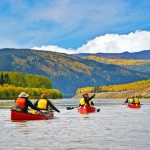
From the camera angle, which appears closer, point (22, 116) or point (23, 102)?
point (23, 102)

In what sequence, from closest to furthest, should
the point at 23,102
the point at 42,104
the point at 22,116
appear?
the point at 23,102 → the point at 22,116 → the point at 42,104

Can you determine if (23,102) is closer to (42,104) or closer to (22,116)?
(22,116)

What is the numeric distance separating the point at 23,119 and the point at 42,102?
15.4ft

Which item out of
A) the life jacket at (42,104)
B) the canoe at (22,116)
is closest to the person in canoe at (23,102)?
the canoe at (22,116)

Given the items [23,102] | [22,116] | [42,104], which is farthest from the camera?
[42,104]

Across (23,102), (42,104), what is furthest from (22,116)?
(42,104)

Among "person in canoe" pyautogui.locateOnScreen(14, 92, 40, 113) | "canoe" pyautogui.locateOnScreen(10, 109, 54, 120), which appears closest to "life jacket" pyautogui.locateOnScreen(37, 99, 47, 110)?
"canoe" pyautogui.locateOnScreen(10, 109, 54, 120)

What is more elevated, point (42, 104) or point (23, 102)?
point (23, 102)

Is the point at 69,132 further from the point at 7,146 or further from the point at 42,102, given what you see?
the point at 42,102

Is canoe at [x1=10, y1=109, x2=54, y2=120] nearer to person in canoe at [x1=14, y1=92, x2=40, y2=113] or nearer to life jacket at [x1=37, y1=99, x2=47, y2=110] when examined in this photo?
person in canoe at [x1=14, y1=92, x2=40, y2=113]

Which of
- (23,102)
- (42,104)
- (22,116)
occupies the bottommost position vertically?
(22,116)

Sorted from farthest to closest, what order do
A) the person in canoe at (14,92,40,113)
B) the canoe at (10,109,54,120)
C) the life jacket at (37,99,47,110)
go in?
the life jacket at (37,99,47,110), the canoe at (10,109,54,120), the person in canoe at (14,92,40,113)

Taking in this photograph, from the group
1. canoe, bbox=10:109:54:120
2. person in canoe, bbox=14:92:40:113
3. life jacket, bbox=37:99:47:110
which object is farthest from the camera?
life jacket, bbox=37:99:47:110

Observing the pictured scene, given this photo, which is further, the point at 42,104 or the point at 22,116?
the point at 42,104
